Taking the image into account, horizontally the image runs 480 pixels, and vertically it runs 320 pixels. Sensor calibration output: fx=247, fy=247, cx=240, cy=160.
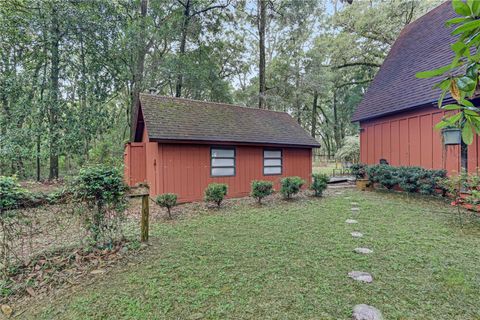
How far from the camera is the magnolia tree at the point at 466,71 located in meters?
0.78

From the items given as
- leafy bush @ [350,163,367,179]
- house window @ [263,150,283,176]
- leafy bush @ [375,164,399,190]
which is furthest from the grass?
leafy bush @ [350,163,367,179]

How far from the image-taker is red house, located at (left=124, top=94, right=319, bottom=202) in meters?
8.04

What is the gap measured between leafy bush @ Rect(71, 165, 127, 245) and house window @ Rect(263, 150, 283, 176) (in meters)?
6.54

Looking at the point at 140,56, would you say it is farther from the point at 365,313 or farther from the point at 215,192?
the point at 365,313

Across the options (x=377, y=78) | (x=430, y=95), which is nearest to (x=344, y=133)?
(x=377, y=78)

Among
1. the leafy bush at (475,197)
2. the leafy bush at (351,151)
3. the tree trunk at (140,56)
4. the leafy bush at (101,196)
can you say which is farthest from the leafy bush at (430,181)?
the tree trunk at (140,56)

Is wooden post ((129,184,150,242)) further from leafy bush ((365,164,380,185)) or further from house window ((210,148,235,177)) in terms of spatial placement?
leafy bush ((365,164,380,185))

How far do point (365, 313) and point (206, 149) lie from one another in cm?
697

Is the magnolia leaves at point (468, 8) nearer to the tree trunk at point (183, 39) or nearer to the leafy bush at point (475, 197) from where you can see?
the leafy bush at point (475, 197)

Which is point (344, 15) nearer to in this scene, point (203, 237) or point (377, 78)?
point (377, 78)

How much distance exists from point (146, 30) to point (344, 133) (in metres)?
26.6

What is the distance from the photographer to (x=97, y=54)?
40.1 feet

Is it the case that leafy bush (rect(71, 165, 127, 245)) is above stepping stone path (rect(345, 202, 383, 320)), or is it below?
above

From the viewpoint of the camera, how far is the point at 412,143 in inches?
344
